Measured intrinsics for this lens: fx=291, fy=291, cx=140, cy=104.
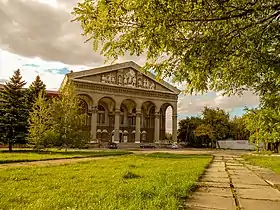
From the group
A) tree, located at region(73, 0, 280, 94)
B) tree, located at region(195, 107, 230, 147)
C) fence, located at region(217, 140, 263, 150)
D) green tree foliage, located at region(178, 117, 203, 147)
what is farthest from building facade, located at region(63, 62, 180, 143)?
tree, located at region(73, 0, 280, 94)

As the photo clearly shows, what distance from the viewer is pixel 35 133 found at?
25.3 metres

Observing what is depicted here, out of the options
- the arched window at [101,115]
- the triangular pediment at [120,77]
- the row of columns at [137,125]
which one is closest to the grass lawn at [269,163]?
the triangular pediment at [120,77]

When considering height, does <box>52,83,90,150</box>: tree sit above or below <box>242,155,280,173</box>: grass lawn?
above

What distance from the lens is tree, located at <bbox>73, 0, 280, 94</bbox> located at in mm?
4305

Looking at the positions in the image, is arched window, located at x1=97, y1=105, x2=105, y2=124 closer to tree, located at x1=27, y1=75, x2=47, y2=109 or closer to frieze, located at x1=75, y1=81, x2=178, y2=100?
frieze, located at x1=75, y1=81, x2=178, y2=100

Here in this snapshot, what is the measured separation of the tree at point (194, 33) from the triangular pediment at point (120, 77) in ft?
166

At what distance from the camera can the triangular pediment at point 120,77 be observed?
5778cm

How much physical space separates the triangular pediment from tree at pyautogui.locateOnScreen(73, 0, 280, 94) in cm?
5071

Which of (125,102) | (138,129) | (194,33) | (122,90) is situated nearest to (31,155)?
(194,33)

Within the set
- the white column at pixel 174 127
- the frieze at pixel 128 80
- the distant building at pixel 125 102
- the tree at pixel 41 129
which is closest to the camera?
the tree at pixel 41 129

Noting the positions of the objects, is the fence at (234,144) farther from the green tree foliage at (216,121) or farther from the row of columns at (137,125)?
the row of columns at (137,125)

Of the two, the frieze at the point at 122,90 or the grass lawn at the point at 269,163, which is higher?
the frieze at the point at 122,90

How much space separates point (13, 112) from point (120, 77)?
35.1 meters

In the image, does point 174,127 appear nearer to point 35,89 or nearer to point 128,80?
point 128,80
